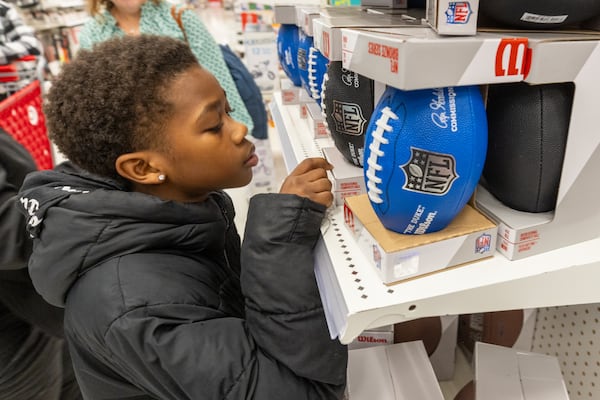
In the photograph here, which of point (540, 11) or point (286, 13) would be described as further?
point (286, 13)

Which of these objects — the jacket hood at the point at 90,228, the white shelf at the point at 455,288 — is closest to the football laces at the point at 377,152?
the white shelf at the point at 455,288

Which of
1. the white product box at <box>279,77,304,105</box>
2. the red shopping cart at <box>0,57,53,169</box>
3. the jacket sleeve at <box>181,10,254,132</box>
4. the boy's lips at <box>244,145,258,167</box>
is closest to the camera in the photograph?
the boy's lips at <box>244,145,258,167</box>

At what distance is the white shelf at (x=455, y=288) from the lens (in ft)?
1.90

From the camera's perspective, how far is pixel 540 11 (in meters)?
0.62

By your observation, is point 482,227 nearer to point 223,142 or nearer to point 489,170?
point 489,170

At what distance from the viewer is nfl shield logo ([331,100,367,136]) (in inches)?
31.6

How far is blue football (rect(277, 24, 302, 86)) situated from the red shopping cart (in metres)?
1.04

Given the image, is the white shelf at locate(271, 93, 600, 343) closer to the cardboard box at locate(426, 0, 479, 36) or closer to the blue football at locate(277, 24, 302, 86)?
the cardboard box at locate(426, 0, 479, 36)

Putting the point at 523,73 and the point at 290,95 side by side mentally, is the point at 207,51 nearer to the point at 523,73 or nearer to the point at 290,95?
the point at 290,95

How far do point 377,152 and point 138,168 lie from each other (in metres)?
0.39

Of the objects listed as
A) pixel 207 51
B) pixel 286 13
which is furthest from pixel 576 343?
pixel 207 51

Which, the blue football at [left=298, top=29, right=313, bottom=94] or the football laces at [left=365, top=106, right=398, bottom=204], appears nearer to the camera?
the football laces at [left=365, top=106, right=398, bottom=204]

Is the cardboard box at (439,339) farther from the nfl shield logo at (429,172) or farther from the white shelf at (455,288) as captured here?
the nfl shield logo at (429,172)

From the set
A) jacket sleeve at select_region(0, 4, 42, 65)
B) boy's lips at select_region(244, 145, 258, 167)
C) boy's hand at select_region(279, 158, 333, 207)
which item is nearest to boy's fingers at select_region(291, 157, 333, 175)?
boy's hand at select_region(279, 158, 333, 207)
